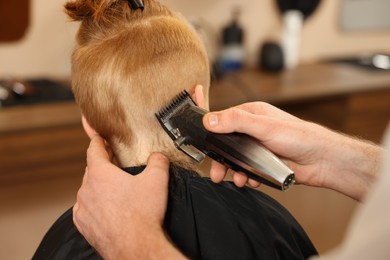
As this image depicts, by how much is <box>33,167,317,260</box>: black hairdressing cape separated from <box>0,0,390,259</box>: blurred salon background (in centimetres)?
87

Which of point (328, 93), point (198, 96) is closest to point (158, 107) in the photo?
point (198, 96)

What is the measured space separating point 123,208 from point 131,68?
314 millimetres

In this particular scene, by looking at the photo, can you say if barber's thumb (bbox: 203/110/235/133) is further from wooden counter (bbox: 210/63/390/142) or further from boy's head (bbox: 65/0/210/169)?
wooden counter (bbox: 210/63/390/142)

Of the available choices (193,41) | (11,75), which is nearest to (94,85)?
(193,41)

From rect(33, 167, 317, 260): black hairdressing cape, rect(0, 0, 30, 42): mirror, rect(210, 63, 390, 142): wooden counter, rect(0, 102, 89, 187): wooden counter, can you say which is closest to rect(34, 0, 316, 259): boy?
rect(33, 167, 317, 260): black hairdressing cape

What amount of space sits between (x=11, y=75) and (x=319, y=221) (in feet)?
5.90

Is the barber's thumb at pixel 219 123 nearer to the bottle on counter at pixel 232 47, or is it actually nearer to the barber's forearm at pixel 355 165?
the barber's forearm at pixel 355 165

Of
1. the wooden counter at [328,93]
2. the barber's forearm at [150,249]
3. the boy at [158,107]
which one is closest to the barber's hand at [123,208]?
the barber's forearm at [150,249]

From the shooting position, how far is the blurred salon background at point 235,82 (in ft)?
7.14

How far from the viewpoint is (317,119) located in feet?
9.81

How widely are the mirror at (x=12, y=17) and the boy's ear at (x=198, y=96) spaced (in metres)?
1.63

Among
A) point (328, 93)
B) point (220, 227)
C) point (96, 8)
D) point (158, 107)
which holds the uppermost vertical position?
point (96, 8)

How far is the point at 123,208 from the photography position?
3.19ft

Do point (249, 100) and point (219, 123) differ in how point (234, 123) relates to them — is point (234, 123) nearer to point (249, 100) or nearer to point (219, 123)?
point (219, 123)
